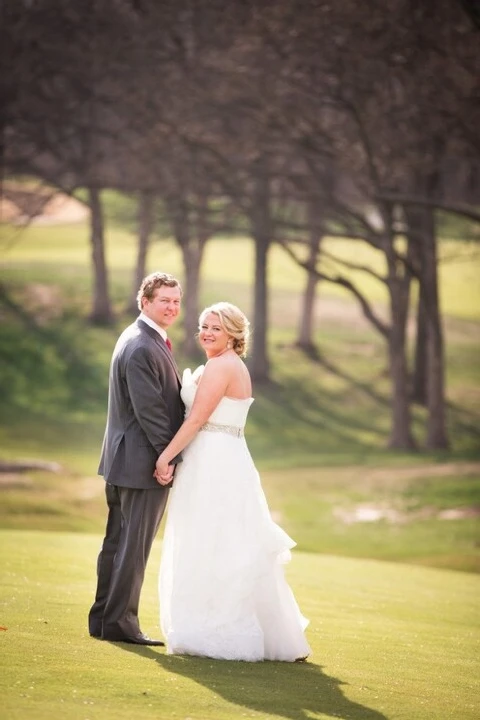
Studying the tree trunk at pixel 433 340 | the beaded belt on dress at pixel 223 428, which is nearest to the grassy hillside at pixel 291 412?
the tree trunk at pixel 433 340

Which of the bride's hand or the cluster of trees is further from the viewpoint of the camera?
the cluster of trees

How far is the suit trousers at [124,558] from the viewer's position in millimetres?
9188

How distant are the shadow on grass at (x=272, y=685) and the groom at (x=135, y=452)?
0.38 metres

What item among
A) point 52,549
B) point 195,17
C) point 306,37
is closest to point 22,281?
point 195,17

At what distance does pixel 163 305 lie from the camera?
9320 millimetres

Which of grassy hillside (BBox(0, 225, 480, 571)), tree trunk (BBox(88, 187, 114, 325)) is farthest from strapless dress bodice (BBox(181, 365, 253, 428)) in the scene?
tree trunk (BBox(88, 187, 114, 325))

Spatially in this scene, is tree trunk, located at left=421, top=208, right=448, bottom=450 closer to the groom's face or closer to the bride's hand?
the groom's face

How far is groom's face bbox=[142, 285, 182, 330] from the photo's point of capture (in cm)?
932

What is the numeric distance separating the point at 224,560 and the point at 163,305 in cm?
185

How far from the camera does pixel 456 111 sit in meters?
27.8

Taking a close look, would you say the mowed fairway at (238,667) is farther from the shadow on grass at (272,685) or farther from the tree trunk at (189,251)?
the tree trunk at (189,251)

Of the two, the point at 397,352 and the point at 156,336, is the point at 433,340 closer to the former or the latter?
the point at 397,352

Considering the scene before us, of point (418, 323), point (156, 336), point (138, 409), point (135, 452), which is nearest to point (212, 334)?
point (156, 336)

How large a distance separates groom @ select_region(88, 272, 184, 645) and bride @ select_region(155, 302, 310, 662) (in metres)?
0.14
